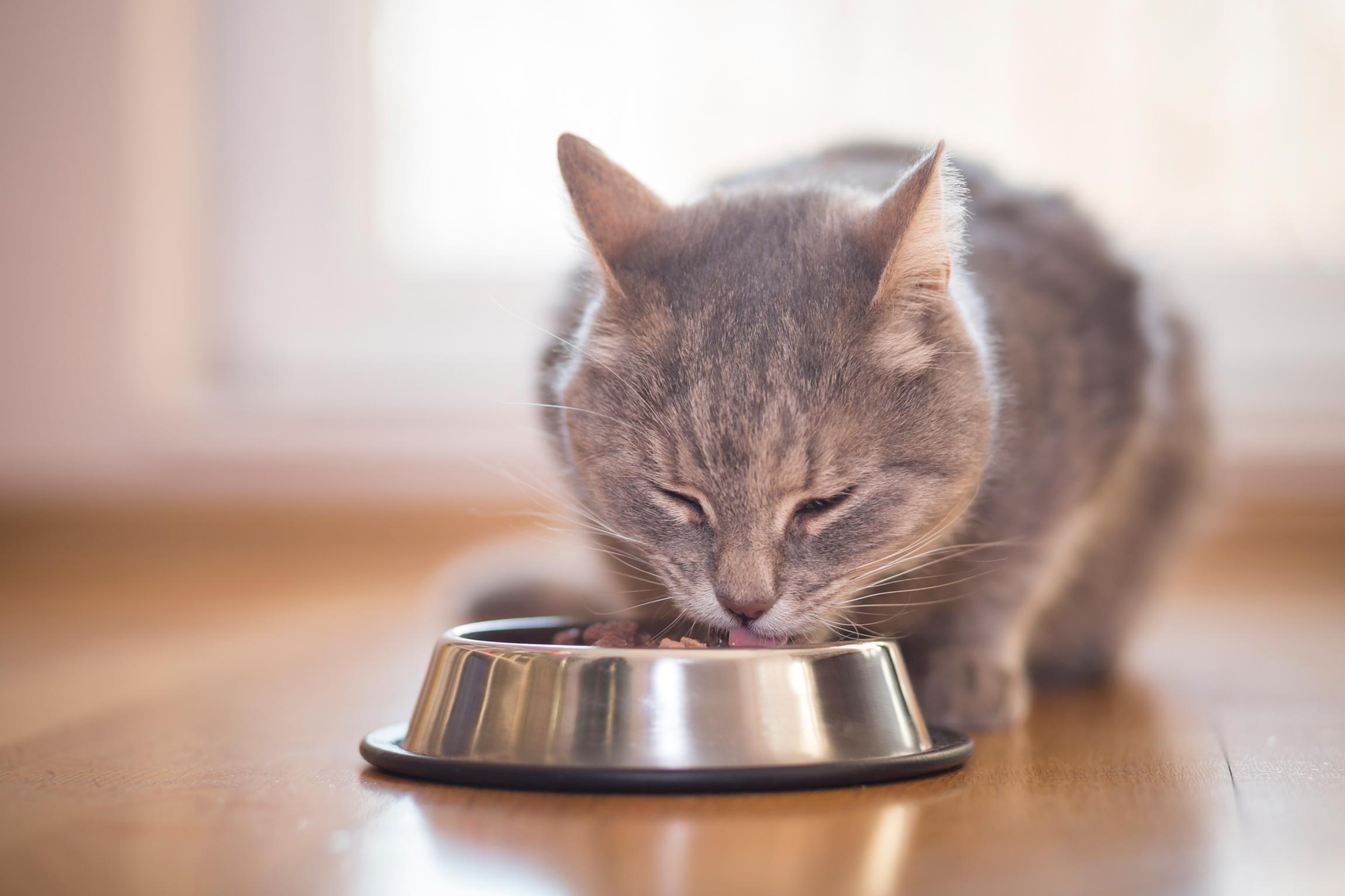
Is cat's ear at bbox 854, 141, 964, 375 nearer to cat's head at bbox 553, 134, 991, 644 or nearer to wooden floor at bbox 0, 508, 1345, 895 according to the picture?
cat's head at bbox 553, 134, 991, 644

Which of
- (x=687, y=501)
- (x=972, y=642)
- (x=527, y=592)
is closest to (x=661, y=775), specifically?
(x=687, y=501)

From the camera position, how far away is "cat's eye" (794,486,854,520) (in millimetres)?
1192

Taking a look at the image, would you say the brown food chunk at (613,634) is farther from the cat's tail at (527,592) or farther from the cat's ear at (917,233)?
the cat's tail at (527,592)

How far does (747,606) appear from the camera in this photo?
1152 millimetres

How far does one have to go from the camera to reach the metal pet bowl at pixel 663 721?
Result: 958mm

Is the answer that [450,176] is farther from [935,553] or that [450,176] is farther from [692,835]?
[692,835]

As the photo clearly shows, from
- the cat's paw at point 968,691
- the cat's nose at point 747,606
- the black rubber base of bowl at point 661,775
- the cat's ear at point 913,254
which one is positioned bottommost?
the cat's paw at point 968,691

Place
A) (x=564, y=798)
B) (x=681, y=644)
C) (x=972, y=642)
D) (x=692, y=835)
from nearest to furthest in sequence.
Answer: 1. (x=692, y=835)
2. (x=564, y=798)
3. (x=681, y=644)
4. (x=972, y=642)

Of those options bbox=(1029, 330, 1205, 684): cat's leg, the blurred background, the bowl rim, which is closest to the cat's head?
the bowl rim

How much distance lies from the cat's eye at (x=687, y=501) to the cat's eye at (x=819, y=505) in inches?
3.6

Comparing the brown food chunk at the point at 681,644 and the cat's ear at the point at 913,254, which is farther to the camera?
the cat's ear at the point at 913,254

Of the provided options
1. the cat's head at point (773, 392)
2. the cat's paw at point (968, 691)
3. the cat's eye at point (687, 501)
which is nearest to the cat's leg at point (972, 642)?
the cat's paw at point (968, 691)

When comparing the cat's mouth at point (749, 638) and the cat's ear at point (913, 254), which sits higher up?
the cat's ear at point (913, 254)

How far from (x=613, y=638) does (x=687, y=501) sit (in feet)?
0.50
